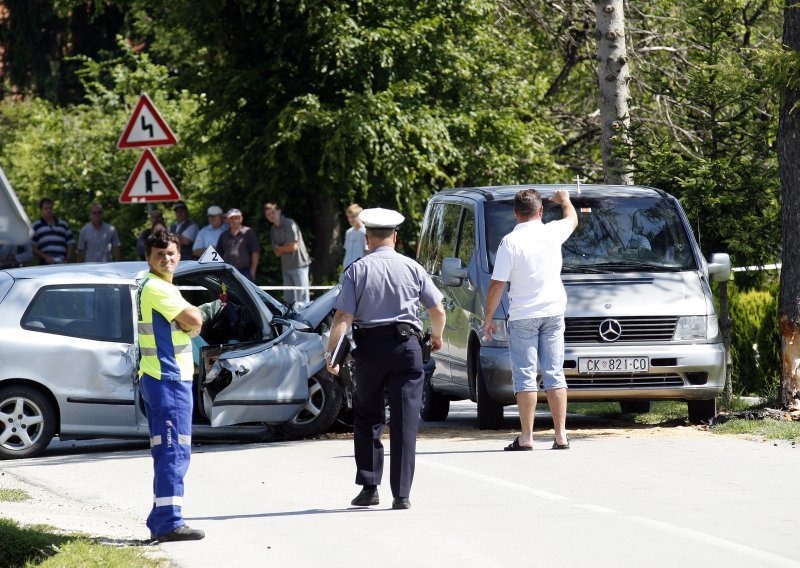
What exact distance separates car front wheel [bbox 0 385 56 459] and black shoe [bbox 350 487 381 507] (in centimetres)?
419

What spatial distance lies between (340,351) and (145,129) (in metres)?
8.98

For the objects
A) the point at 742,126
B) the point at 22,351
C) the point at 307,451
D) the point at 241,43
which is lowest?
the point at 307,451

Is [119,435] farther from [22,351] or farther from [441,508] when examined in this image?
[441,508]

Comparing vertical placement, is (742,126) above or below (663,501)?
above

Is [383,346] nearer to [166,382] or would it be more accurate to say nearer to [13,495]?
[166,382]

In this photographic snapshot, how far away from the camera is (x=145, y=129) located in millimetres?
17047

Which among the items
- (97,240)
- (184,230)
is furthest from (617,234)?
(97,240)

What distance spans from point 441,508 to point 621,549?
5.73 ft

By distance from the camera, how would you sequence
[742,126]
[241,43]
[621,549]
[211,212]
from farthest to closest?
[241,43], [211,212], [742,126], [621,549]

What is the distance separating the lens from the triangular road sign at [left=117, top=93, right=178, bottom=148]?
16984 mm

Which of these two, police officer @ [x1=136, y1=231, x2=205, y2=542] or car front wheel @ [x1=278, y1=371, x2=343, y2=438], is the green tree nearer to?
car front wheel @ [x1=278, y1=371, x2=343, y2=438]

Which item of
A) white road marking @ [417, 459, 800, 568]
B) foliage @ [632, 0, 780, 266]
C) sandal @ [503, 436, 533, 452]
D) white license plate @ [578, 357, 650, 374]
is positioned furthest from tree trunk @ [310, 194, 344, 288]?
white road marking @ [417, 459, 800, 568]

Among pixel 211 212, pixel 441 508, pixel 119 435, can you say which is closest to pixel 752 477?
pixel 441 508

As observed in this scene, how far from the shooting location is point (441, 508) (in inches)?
337
